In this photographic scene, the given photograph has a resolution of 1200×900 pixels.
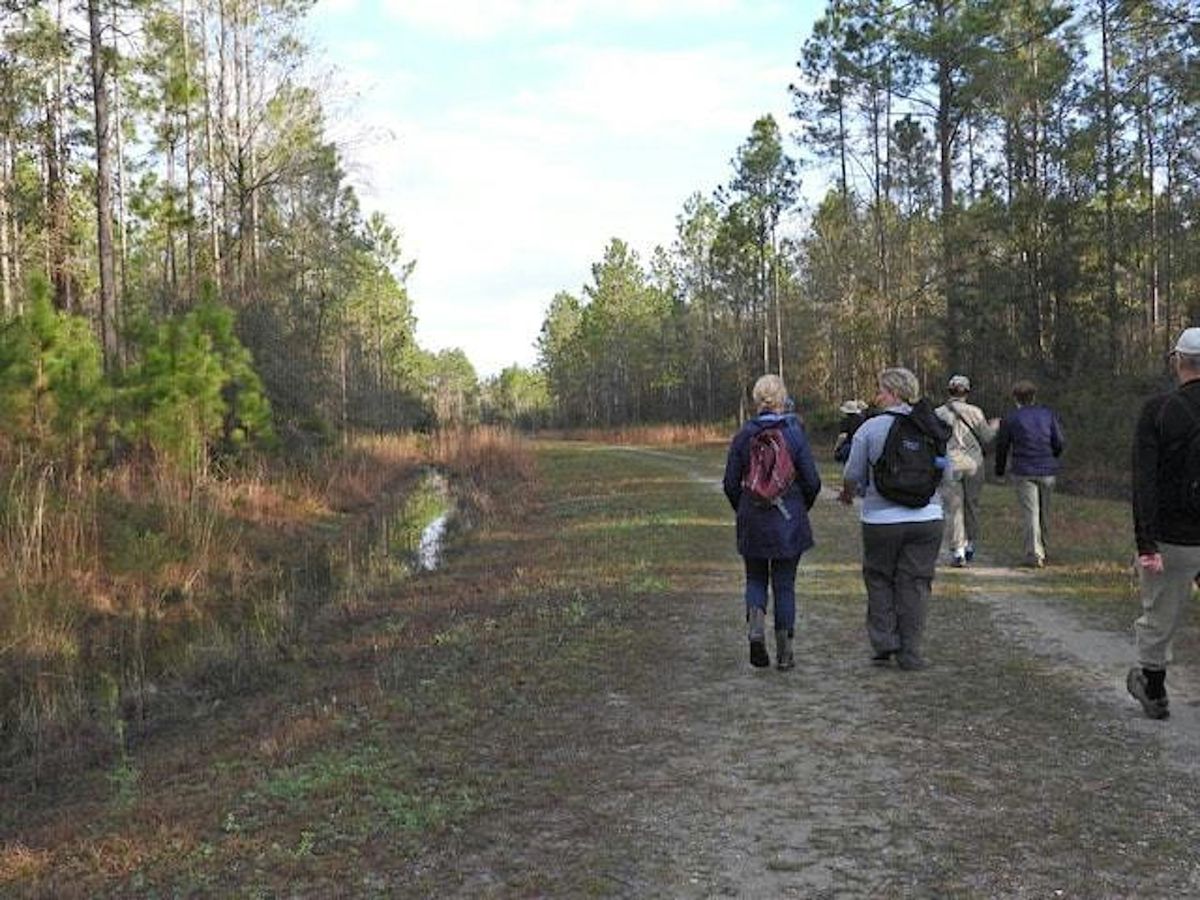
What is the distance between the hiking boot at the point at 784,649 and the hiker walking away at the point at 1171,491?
→ 7.25 feet

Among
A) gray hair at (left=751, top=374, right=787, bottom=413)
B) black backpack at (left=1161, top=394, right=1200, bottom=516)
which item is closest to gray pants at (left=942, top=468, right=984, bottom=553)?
gray hair at (left=751, top=374, right=787, bottom=413)

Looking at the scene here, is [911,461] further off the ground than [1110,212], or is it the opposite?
[1110,212]

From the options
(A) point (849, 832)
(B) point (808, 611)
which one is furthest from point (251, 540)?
(A) point (849, 832)

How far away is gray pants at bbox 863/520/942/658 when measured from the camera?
6.39 m

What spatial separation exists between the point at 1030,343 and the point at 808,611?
23.3m

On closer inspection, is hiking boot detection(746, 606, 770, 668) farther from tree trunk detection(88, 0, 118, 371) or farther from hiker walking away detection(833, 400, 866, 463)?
tree trunk detection(88, 0, 118, 371)

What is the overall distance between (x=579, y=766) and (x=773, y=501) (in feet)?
7.34

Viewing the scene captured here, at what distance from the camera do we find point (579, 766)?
199 inches

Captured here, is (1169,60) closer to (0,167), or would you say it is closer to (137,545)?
(137,545)

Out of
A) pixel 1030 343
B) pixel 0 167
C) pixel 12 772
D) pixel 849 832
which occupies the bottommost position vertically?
pixel 12 772

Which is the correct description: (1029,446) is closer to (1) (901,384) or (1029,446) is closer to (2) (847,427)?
(2) (847,427)

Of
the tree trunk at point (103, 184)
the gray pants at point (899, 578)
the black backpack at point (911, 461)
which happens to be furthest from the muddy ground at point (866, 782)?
the tree trunk at point (103, 184)

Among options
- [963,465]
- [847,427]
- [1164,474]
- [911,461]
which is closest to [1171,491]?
[1164,474]

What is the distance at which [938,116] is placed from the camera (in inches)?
Result: 1180
